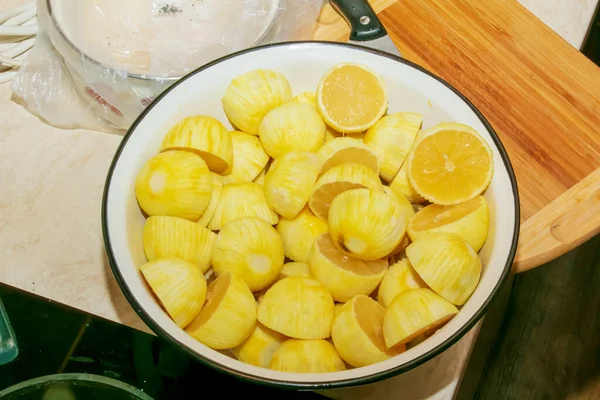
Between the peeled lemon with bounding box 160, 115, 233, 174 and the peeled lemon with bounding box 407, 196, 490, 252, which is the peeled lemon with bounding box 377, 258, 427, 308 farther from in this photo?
the peeled lemon with bounding box 160, 115, 233, 174

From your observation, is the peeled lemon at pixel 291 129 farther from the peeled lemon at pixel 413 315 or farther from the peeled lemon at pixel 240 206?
the peeled lemon at pixel 413 315

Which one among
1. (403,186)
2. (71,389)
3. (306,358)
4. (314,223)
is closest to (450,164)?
(403,186)

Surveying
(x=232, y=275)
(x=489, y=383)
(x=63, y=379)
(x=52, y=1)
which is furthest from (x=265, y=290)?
(x=489, y=383)

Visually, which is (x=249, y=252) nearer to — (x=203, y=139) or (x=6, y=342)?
(x=203, y=139)

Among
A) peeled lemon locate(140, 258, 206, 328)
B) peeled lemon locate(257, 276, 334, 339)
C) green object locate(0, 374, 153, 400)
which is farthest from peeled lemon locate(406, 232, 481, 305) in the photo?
green object locate(0, 374, 153, 400)

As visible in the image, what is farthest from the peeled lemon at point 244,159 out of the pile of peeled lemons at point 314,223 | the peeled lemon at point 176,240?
the peeled lemon at point 176,240

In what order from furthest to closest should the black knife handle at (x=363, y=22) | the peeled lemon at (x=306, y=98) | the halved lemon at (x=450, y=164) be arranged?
1. the black knife handle at (x=363, y=22)
2. the peeled lemon at (x=306, y=98)
3. the halved lemon at (x=450, y=164)
